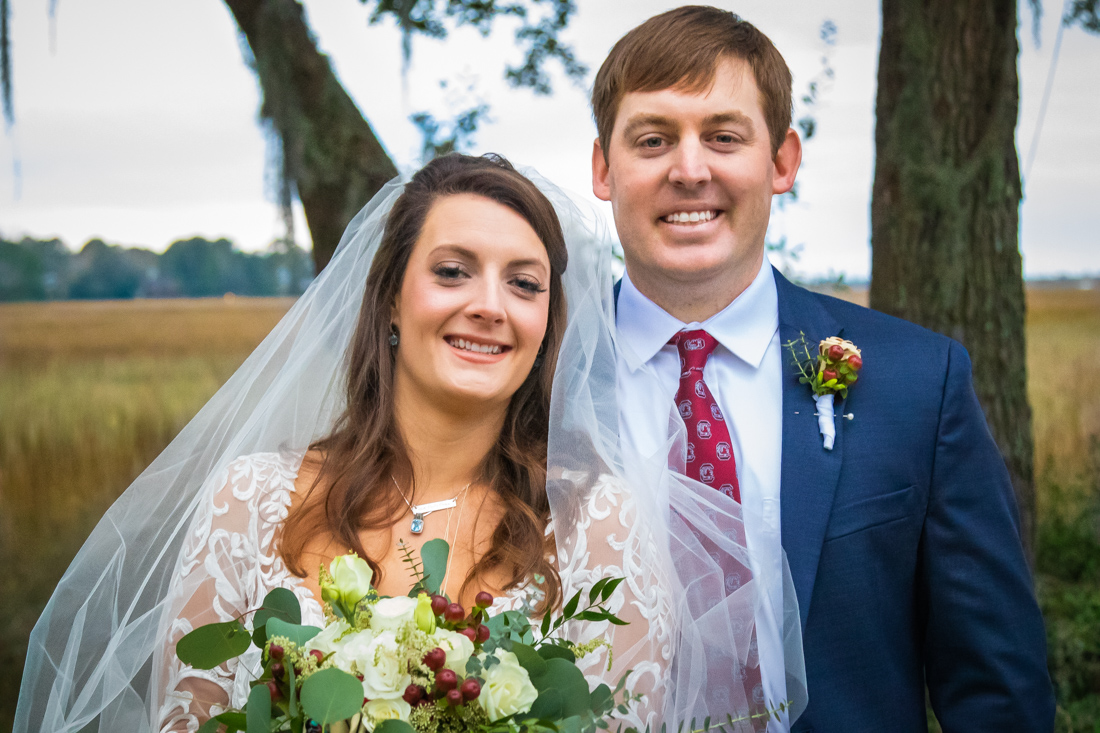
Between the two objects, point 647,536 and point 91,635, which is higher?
point 647,536

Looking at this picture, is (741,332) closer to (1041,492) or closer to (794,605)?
(794,605)

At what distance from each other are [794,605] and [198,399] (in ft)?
11.8

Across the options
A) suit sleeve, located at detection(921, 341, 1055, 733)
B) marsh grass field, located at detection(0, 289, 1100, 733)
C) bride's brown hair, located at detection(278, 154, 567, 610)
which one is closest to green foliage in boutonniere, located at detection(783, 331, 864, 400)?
suit sleeve, located at detection(921, 341, 1055, 733)

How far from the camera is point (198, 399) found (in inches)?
183

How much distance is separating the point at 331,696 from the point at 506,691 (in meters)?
0.27

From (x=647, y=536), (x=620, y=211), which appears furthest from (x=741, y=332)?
(x=647, y=536)

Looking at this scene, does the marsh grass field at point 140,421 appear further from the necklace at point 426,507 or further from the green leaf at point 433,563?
the green leaf at point 433,563

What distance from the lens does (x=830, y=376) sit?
7.36ft

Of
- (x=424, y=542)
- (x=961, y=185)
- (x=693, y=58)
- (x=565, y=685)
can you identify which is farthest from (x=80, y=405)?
(x=961, y=185)

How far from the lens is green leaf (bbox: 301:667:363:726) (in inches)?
51.1

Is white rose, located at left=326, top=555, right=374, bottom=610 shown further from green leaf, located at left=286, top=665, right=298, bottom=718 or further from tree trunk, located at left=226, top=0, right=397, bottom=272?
tree trunk, located at left=226, top=0, right=397, bottom=272

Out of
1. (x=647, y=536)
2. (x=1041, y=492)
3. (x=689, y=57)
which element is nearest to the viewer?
(x=647, y=536)

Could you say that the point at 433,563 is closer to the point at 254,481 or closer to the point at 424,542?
the point at 424,542

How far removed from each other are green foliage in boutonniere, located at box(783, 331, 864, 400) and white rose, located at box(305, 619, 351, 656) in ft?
4.53
